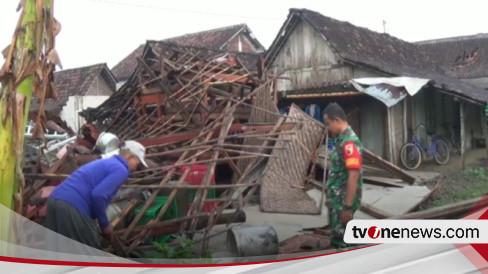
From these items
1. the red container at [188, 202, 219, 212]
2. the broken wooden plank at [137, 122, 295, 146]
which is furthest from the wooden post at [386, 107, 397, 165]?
the red container at [188, 202, 219, 212]

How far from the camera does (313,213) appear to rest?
5.43ft

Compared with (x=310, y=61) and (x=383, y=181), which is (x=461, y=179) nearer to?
(x=383, y=181)

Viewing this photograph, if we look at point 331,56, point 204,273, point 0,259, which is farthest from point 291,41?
point 0,259

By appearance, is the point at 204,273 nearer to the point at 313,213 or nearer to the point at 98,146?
the point at 98,146

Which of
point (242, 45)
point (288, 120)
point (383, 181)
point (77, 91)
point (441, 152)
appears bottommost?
point (383, 181)

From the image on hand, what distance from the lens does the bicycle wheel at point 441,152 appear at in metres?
1.42

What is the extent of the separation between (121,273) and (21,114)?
0.45 meters

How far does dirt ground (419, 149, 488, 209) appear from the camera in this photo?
142cm

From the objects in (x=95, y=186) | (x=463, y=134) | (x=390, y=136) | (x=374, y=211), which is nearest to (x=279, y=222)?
(x=374, y=211)

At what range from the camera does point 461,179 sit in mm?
1404

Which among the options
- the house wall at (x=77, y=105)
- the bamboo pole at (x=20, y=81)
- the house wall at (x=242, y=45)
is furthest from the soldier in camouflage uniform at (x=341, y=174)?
the bamboo pole at (x=20, y=81)

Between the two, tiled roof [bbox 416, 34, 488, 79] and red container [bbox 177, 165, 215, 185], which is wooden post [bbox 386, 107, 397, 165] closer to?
tiled roof [bbox 416, 34, 488, 79]

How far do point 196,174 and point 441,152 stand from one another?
0.93 metres

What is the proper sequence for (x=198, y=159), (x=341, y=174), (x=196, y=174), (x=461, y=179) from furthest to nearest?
(x=198, y=159), (x=196, y=174), (x=341, y=174), (x=461, y=179)
